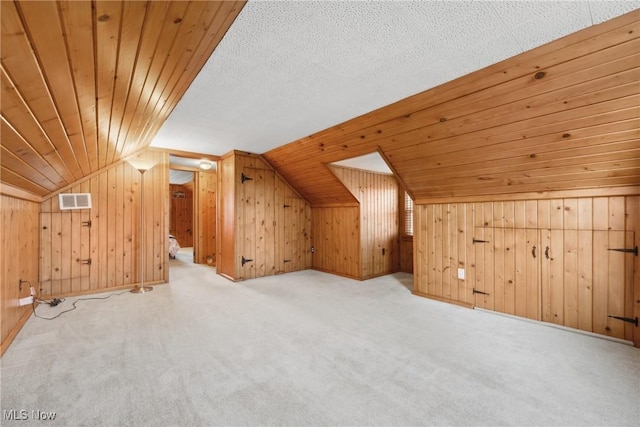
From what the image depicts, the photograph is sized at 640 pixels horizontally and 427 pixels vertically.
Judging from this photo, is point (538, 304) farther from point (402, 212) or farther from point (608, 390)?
point (402, 212)

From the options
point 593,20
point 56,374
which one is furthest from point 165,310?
point 593,20

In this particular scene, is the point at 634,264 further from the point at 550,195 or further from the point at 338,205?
the point at 338,205

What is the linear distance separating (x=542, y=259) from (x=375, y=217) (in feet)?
8.13

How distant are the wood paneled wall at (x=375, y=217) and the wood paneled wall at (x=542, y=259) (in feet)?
3.84

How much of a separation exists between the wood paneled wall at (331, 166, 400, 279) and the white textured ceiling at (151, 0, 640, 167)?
1920 mm

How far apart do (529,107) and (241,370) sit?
273 centimetres

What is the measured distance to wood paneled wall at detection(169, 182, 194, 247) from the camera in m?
9.02

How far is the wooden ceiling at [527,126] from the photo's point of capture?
5.40ft

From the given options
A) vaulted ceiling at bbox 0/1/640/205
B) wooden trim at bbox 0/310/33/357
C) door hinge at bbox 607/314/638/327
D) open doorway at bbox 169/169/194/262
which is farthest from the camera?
open doorway at bbox 169/169/194/262

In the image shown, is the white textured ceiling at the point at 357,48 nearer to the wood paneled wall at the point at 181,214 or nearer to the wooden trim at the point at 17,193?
the wooden trim at the point at 17,193

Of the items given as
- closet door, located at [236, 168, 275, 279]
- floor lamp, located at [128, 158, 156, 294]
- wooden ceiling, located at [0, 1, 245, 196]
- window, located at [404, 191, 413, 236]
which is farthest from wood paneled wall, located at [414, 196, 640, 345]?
floor lamp, located at [128, 158, 156, 294]

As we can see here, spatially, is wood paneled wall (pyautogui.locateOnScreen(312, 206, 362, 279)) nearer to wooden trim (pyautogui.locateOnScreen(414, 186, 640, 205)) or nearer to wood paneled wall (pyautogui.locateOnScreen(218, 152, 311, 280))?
wood paneled wall (pyautogui.locateOnScreen(218, 152, 311, 280))

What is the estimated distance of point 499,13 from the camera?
1.39 metres

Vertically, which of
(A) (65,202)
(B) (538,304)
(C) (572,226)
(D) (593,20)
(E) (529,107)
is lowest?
(B) (538,304)
